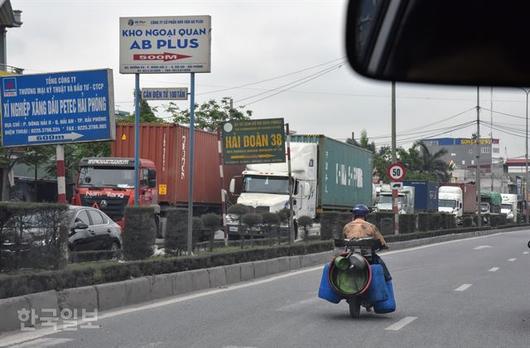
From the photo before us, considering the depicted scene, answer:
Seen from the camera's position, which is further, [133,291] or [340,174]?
[340,174]

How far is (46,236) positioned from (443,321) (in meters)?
5.38

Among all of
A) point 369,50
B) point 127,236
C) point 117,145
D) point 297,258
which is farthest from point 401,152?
point 369,50

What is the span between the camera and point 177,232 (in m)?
15.8

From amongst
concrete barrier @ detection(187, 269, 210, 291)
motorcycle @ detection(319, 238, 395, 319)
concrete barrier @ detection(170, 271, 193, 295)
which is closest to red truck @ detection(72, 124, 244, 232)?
concrete barrier @ detection(187, 269, 210, 291)

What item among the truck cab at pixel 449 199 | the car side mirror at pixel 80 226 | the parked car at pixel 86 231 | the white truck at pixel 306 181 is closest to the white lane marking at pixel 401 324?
the parked car at pixel 86 231

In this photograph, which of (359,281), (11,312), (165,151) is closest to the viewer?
(11,312)

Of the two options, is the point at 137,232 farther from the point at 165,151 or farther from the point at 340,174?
the point at 340,174

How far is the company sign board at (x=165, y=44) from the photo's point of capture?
626 inches

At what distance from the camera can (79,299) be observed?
34.7 feet

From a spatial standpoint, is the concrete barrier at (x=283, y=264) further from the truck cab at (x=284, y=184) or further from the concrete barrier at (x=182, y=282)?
the truck cab at (x=284, y=184)

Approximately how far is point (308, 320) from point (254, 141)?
12760 mm

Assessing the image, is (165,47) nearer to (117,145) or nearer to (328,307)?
(328,307)

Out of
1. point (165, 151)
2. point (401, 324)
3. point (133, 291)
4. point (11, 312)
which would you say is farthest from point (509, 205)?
point (11, 312)

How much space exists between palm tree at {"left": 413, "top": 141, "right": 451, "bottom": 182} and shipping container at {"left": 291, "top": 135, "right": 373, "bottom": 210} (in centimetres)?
5923
